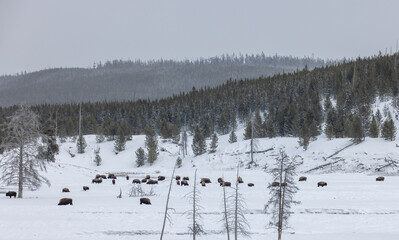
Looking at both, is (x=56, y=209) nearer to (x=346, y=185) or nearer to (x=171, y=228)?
(x=171, y=228)

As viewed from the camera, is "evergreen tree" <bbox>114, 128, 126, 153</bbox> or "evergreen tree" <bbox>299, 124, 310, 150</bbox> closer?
"evergreen tree" <bbox>299, 124, 310, 150</bbox>

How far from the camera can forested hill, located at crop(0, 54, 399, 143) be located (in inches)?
2963

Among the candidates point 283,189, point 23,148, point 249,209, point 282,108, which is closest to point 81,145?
point 282,108

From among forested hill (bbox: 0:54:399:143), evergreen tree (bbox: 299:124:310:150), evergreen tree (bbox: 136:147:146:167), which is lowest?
evergreen tree (bbox: 136:147:146:167)

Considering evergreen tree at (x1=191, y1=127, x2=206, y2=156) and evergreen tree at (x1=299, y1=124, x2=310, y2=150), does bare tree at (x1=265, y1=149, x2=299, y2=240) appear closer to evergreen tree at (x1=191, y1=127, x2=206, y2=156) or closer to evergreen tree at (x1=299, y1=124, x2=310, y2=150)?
evergreen tree at (x1=299, y1=124, x2=310, y2=150)

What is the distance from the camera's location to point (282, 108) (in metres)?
91.1

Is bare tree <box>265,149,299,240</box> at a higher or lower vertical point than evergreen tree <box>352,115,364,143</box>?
lower

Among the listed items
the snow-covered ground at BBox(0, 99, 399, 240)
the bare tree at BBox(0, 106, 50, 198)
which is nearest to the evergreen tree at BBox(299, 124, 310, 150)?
the snow-covered ground at BBox(0, 99, 399, 240)

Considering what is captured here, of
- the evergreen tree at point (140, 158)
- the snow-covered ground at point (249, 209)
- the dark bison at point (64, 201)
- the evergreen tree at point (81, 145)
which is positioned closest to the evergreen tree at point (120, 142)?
the evergreen tree at point (81, 145)

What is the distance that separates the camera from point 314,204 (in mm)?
28859

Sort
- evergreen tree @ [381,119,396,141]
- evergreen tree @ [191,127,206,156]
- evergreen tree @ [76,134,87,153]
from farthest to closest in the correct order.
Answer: evergreen tree @ [76,134,87,153] < evergreen tree @ [191,127,206,156] < evergreen tree @ [381,119,396,141]

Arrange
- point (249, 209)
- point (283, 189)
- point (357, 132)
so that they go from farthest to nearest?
point (357, 132) → point (249, 209) → point (283, 189)

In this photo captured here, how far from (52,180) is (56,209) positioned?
23.9 m

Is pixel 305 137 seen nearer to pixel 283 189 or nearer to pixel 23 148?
pixel 23 148
